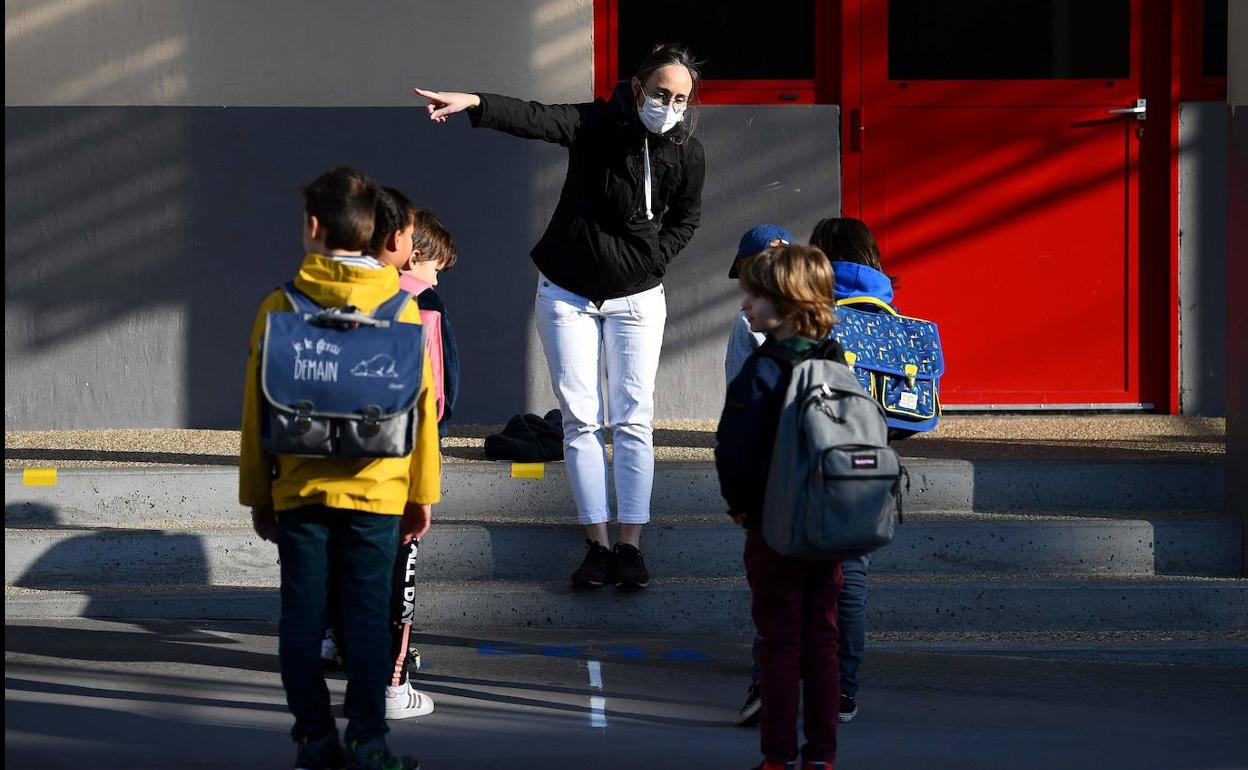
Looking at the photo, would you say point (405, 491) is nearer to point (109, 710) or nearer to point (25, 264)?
point (109, 710)

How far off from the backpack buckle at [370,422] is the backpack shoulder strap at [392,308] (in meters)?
0.25

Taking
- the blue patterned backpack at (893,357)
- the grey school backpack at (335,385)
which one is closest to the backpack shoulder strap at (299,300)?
the grey school backpack at (335,385)

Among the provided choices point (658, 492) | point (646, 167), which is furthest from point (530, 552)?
point (646, 167)

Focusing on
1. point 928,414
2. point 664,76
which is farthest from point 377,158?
point 928,414

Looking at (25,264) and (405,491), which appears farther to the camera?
(25,264)

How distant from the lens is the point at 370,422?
380 centimetres

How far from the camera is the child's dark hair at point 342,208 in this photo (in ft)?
13.0

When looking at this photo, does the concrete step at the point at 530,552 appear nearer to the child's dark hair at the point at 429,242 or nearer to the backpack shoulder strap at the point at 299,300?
the child's dark hair at the point at 429,242

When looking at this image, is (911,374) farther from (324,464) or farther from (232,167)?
(232,167)

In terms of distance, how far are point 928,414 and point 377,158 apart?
12.5ft

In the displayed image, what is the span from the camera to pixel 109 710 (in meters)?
4.77

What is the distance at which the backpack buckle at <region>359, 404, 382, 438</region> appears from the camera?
3.80 metres

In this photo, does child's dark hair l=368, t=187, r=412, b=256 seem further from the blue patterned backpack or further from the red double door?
the red double door

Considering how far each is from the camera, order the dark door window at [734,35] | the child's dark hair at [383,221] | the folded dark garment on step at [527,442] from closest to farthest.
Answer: the child's dark hair at [383,221]
the folded dark garment on step at [527,442]
the dark door window at [734,35]
